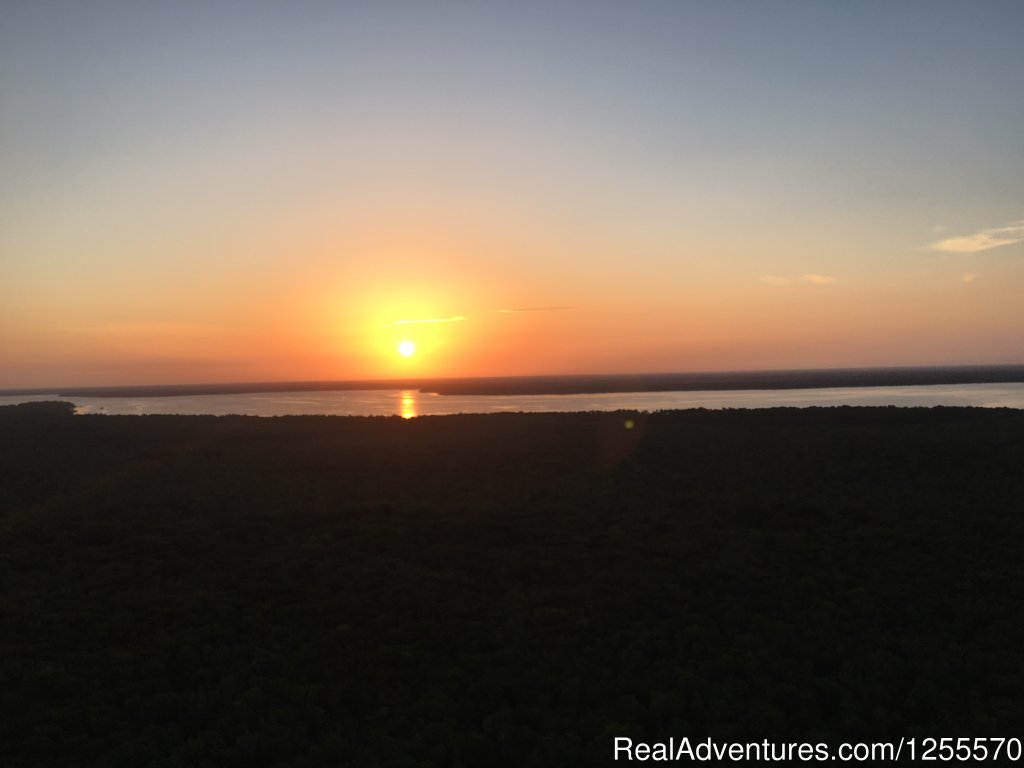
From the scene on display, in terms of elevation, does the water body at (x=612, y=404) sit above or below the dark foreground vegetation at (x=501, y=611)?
above

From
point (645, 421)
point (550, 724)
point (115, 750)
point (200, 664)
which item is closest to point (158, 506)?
point (200, 664)

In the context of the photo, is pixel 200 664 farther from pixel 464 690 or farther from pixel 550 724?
pixel 550 724

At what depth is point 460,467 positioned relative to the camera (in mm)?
25406

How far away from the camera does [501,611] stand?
38.2ft

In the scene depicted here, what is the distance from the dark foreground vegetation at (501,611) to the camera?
27.1 feet

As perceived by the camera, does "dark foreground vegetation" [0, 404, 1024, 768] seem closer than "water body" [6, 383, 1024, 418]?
Yes

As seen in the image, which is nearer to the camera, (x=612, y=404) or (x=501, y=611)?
(x=501, y=611)

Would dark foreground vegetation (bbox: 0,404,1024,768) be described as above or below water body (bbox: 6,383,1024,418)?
below

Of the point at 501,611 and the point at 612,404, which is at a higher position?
the point at 612,404

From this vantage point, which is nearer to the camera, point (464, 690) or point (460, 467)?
point (464, 690)

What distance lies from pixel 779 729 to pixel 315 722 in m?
5.53

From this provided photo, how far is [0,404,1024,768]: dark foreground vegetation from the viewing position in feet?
27.1

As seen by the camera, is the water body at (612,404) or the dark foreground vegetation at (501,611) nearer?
the dark foreground vegetation at (501,611)

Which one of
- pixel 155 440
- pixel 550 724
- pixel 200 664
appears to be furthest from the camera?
pixel 155 440
